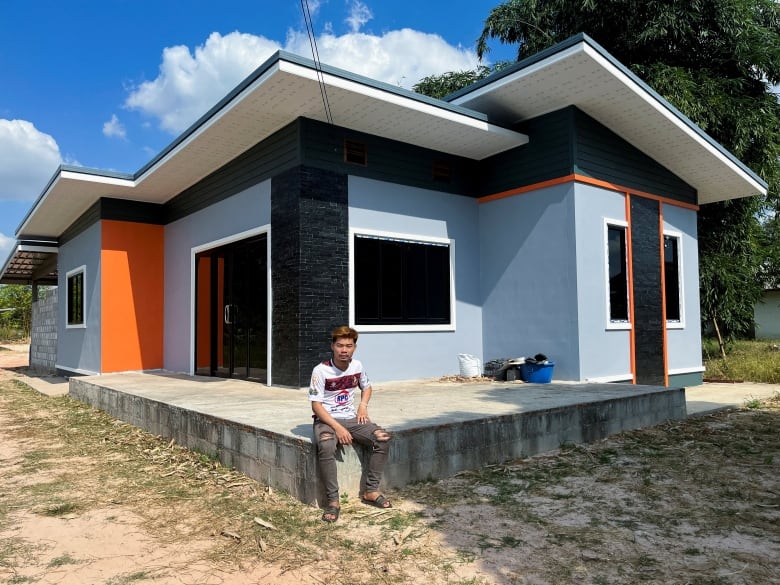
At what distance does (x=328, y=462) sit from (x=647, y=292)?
24.6 ft

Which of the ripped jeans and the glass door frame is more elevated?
the glass door frame

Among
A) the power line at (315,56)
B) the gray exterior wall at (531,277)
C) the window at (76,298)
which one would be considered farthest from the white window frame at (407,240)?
the window at (76,298)

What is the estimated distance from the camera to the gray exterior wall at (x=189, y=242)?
9.16 metres

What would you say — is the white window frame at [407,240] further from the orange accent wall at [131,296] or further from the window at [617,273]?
the orange accent wall at [131,296]

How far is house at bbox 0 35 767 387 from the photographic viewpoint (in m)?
8.05

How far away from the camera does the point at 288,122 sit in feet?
26.9

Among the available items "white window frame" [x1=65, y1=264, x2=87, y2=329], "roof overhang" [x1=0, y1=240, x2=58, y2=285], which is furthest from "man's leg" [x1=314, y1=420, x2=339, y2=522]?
"roof overhang" [x1=0, y1=240, x2=58, y2=285]

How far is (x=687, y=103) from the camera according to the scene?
43.9ft

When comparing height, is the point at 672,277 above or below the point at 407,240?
below

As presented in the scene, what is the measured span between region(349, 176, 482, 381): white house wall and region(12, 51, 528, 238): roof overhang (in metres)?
0.83

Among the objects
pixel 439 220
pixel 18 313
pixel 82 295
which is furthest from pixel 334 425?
pixel 18 313

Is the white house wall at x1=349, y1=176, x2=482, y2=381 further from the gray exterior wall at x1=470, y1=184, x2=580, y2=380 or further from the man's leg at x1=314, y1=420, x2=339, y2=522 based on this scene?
the man's leg at x1=314, y1=420, x2=339, y2=522

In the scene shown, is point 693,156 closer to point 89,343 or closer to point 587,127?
point 587,127

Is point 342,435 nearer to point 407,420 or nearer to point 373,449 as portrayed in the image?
point 373,449
